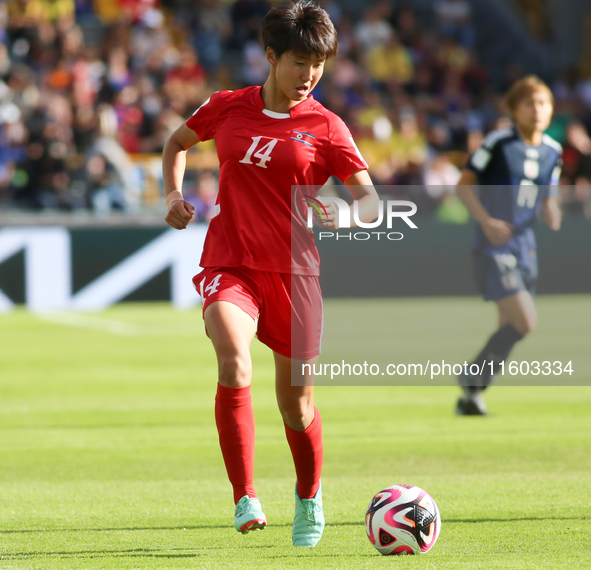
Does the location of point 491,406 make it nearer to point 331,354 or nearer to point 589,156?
point 331,354

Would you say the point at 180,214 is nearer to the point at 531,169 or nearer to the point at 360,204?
the point at 360,204

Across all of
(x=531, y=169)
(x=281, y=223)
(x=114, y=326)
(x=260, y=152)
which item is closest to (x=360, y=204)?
(x=281, y=223)

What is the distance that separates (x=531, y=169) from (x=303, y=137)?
12.5 feet

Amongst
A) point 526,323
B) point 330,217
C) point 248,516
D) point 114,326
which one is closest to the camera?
point 248,516

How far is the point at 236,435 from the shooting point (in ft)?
14.4

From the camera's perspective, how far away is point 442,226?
55.8 ft

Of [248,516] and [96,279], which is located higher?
[248,516]

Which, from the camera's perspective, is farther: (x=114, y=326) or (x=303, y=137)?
(x=114, y=326)

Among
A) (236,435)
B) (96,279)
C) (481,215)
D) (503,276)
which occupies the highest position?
(481,215)

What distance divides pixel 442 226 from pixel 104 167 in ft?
18.2

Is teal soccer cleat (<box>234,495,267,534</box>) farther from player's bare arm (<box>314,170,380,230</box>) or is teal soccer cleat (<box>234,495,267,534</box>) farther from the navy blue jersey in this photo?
the navy blue jersey

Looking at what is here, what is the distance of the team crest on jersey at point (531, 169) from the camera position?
26.2ft

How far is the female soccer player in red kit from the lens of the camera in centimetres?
447

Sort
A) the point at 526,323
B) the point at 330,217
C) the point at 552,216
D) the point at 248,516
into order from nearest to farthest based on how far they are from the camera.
→ the point at 248,516 → the point at 330,217 → the point at 552,216 → the point at 526,323
